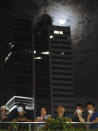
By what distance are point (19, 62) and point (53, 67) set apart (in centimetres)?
1979

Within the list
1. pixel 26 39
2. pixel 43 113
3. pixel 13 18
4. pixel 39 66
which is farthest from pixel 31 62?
pixel 43 113

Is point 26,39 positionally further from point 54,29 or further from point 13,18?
point 54,29

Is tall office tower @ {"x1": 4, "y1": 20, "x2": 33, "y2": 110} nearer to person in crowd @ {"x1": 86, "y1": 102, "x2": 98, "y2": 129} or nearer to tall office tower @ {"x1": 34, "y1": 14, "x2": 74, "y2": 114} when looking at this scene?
tall office tower @ {"x1": 34, "y1": 14, "x2": 74, "y2": 114}

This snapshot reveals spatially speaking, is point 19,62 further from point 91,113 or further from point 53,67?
point 91,113

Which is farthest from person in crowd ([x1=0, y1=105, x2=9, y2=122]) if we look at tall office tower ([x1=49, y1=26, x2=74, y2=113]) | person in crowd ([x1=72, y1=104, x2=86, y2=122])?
tall office tower ([x1=49, y1=26, x2=74, y2=113])

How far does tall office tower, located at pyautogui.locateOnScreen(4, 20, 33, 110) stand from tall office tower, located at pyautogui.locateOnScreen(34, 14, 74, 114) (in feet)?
12.5

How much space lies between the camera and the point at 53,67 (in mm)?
150750

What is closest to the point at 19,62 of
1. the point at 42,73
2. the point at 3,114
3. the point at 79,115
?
the point at 42,73

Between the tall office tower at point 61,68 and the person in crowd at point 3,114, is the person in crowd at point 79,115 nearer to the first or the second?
the person in crowd at point 3,114

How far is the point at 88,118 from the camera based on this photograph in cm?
1280

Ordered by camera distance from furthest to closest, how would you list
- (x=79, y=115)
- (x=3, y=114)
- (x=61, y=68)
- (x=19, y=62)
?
(x=61, y=68) < (x=19, y=62) < (x=3, y=114) < (x=79, y=115)

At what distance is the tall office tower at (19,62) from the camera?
132m

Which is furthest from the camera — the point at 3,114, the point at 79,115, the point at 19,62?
the point at 19,62

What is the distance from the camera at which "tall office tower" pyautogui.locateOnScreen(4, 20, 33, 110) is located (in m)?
132
